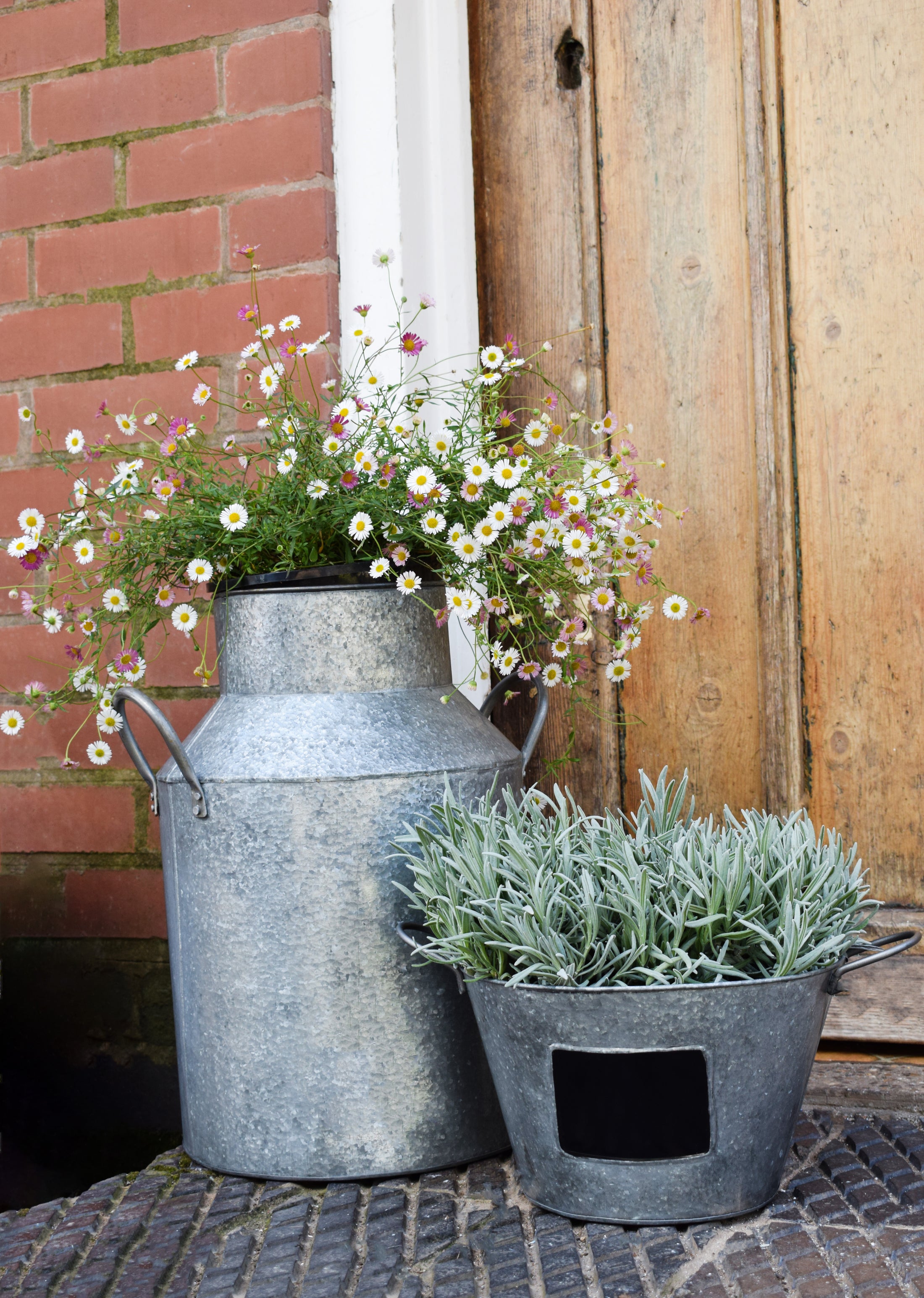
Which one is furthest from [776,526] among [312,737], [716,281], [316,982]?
[316,982]

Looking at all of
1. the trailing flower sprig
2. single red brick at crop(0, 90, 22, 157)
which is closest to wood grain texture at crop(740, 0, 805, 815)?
the trailing flower sprig

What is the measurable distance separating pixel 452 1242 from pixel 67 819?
0.91 metres

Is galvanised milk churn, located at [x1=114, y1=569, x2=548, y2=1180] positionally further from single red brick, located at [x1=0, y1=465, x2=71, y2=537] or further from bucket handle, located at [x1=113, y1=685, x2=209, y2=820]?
single red brick, located at [x1=0, y1=465, x2=71, y2=537]

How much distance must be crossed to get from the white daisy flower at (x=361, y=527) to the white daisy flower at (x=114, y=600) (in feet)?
1.04

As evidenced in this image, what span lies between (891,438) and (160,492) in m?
0.92

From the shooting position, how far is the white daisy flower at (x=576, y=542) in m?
1.20

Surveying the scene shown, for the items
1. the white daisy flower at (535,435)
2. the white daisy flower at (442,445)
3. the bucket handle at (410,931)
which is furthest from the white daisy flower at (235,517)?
the bucket handle at (410,931)

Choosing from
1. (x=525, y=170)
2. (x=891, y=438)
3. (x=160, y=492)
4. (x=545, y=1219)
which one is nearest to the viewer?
(x=545, y=1219)

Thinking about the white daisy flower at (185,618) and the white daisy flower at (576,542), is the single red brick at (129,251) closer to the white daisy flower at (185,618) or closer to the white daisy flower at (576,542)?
the white daisy flower at (185,618)

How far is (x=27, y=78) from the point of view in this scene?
1.68 m

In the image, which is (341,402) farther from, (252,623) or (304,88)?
(304,88)

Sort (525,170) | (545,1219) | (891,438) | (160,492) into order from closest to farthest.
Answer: (545,1219) < (160,492) < (891,438) < (525,170)

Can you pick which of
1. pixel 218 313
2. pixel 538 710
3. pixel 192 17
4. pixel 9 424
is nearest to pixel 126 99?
pixel 192 17

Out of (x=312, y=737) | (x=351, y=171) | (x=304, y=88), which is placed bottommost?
(x=312, y=737)
